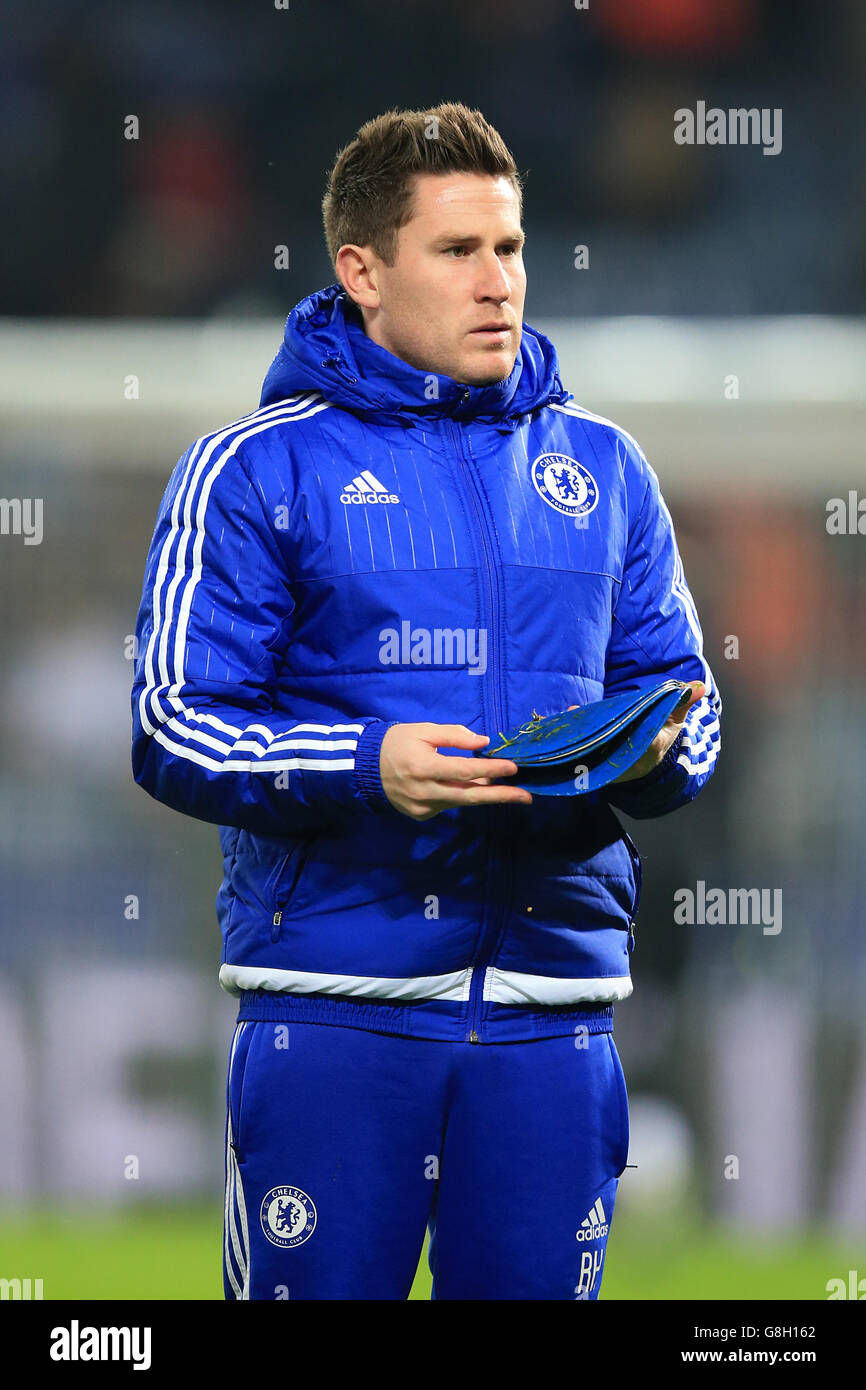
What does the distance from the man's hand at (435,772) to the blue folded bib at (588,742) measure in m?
0.02

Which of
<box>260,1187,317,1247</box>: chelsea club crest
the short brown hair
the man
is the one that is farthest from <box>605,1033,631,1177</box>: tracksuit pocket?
the short brown hair

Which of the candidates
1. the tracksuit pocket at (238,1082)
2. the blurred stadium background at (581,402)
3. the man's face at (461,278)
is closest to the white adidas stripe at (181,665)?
the man's face at (461,278)

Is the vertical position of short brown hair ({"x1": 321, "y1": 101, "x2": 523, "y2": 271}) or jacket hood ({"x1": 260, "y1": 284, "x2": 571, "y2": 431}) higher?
short brown hair ({"x1": 321, "y1": 101, "x2": 523, "y2": 271})

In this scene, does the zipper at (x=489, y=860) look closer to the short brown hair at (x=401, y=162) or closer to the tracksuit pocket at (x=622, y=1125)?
the tracksuit pocket at (x=622, y=1125)

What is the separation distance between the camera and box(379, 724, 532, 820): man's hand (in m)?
1.05

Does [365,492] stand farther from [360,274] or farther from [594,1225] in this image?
[594,1225]

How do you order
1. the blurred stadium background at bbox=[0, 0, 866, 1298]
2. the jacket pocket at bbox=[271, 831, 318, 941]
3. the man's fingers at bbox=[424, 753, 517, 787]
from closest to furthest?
the man's fingers at bbox=[424, 753, 517, 787], the jacket pocket at bbox=[271, 831, 318, 941], the blurred stadium background at bbox=[0, 0, 866, 1298]

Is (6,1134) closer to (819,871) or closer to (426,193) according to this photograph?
(819,871)

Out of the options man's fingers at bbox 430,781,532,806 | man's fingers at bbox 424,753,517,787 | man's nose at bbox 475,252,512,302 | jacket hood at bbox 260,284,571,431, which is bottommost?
man's fingers at bbox 430,781,532,806

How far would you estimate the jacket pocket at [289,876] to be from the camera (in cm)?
116

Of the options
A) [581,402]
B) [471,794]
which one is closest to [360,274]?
[471,794]

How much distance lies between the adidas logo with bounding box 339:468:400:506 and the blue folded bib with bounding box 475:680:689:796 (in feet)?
0.67

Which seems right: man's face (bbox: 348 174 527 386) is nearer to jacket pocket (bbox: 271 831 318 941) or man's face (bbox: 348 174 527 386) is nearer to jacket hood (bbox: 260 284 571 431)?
jacket hood (bbox: 260 284 571 431)

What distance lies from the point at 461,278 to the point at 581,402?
955 millimetres
